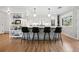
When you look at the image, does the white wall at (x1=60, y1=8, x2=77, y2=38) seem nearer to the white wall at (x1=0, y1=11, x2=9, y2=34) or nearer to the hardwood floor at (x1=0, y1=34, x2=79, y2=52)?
the hardwood floor at (x1=0, y1=34, x2=79, y2=52)

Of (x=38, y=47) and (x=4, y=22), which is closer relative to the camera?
(x=38, y=47)

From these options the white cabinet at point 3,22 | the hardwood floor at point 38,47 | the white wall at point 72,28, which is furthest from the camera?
the white wall at point 72,28

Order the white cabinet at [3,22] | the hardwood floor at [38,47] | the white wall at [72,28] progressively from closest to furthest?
the hardwood floor at [38,47], the white cabinet at [3,22], the white wall at [72,28]

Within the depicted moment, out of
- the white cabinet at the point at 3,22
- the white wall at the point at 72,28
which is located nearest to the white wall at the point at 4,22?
the white cabinet at the point at 3,22

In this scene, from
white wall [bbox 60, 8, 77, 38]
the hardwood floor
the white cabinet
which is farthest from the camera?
white wall [bbox 60, 8, 77, 38]

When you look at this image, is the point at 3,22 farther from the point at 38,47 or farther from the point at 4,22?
the point at 38,47

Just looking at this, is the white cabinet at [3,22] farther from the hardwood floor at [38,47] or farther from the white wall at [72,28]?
the white wall at [72,28]

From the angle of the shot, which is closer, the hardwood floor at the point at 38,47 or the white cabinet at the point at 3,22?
the hardwood floor at the point at 38,47

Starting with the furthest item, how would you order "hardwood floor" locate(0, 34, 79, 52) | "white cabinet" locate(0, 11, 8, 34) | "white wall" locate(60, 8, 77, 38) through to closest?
"white wall" locate(60, 8, 77, 38) < "white cabinet" locate(0, 11, 8, 34) < "hardwood floor" locate(0, 34, 79, 52)

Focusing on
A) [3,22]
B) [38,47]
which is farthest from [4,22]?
[38,47]

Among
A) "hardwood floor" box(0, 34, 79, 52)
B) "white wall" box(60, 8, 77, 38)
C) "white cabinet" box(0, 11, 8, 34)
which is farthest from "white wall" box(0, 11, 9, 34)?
"white wall" box(60, 8, 77, 38)

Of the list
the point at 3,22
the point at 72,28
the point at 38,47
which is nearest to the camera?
the point at 38,47

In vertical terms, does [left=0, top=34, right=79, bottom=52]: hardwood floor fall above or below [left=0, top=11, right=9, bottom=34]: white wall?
below
